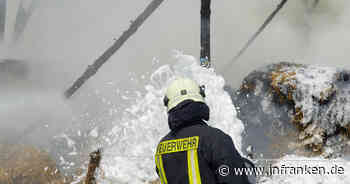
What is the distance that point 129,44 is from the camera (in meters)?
8.51

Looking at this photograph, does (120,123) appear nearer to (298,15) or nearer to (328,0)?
(298,15)

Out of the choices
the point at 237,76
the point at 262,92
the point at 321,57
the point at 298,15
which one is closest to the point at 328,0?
the point at 298,15

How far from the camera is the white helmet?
212cm

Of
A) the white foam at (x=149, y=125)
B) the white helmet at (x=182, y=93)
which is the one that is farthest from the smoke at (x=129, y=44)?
the white helmet at (x=182, y=93)

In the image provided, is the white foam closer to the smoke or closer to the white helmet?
the smoke

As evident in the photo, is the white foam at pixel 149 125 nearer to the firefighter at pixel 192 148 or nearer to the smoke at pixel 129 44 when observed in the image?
the smoke at pixel 129 44

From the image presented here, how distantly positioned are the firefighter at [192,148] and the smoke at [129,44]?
13.1 ft

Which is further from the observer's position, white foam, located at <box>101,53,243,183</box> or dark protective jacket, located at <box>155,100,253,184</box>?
white foam, located at <box>101,53,243,183</box>

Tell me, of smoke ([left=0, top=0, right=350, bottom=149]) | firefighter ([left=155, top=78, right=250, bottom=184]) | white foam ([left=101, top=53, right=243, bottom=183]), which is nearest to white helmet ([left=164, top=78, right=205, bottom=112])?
firefighter ([left=155, top=78, right=250, bottom=184])

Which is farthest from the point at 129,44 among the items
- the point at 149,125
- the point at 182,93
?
the point at 182,93

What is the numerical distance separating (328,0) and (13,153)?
13576 mm

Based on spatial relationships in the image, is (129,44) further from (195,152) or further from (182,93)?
(195,152)

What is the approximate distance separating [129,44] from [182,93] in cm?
664

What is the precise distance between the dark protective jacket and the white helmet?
5 centimetres
